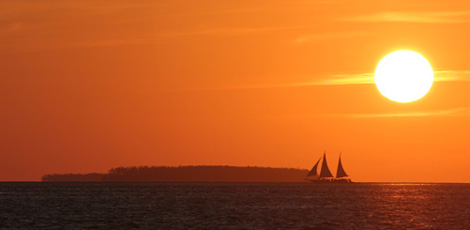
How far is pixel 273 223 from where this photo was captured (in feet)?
337

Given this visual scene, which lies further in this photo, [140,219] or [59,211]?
[59,211]

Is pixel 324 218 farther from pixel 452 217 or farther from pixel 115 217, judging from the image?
pixel 115 217

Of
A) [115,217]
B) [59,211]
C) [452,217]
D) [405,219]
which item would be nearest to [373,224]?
[405,219]

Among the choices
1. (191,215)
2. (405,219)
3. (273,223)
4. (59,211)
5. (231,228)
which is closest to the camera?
(231,228)

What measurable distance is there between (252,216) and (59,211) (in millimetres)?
32209

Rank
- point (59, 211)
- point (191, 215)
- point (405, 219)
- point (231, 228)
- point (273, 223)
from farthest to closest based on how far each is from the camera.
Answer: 1. point (59, 211)
2. point (191, 215)
3. point (405, 219)
4. point (273, 223)
5. point (231, 228)

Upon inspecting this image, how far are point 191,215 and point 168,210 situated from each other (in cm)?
1342

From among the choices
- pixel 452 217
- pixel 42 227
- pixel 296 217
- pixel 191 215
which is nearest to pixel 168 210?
pixel 191 215

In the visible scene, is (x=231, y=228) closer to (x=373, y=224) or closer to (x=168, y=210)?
(x=373, y=224)

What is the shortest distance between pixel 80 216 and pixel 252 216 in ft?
79.4

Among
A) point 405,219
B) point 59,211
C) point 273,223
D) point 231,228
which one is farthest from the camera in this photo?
point 59,211

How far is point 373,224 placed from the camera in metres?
99.8

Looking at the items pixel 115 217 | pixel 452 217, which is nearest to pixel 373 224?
pixel 452 217

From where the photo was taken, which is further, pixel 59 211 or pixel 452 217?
pixel 59 211
